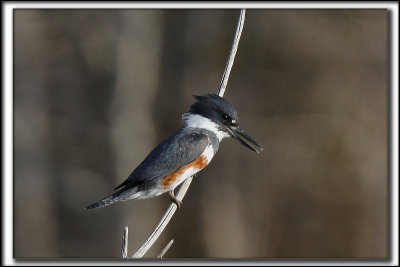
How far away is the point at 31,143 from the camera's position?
6.43 m

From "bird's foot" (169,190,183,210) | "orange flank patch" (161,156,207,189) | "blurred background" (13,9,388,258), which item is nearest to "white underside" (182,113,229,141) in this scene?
"orange flank patch" (161,156,207,189)

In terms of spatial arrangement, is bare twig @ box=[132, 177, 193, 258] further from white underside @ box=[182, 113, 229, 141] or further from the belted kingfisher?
white underside @ box=[182, 113, 229, 141]

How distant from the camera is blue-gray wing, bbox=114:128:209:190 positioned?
114 inches

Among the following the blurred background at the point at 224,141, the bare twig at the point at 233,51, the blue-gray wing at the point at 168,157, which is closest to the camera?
the bare twig at the point at 233,51

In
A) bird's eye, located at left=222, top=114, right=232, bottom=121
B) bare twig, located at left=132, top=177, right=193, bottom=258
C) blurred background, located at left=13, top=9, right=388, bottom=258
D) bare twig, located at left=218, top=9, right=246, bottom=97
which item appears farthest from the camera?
blurred background, located at left=13, top=9, right=388, bottom=258

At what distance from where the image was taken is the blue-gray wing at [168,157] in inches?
114

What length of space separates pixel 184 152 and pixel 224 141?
8.48ft

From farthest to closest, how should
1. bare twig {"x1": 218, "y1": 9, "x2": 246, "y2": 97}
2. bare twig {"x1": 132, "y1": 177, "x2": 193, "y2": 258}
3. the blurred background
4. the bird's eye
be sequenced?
the blurred background → the bird's eye → bare twig {"x1": 218, "y1": 9, "x2": 246, "y2": 97} → bare twig {"x1": 132, "y1": 177, "x2": 193, "y2": 258}

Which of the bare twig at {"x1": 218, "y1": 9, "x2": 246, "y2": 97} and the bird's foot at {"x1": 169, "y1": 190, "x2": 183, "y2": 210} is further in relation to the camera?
the bird's foot at {"x1": 169, "y1": 190, "x2": 183, "y2": 210}

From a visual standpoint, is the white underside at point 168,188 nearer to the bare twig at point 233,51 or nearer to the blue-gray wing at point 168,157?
the blue-gray wing at point 168,157

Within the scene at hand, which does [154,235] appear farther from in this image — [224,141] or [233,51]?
[224,141]

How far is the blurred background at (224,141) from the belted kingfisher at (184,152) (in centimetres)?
239

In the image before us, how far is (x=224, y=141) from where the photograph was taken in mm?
5504

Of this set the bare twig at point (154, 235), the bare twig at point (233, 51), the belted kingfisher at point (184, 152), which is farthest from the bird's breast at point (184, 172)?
the bare twig at point (233, 51)
